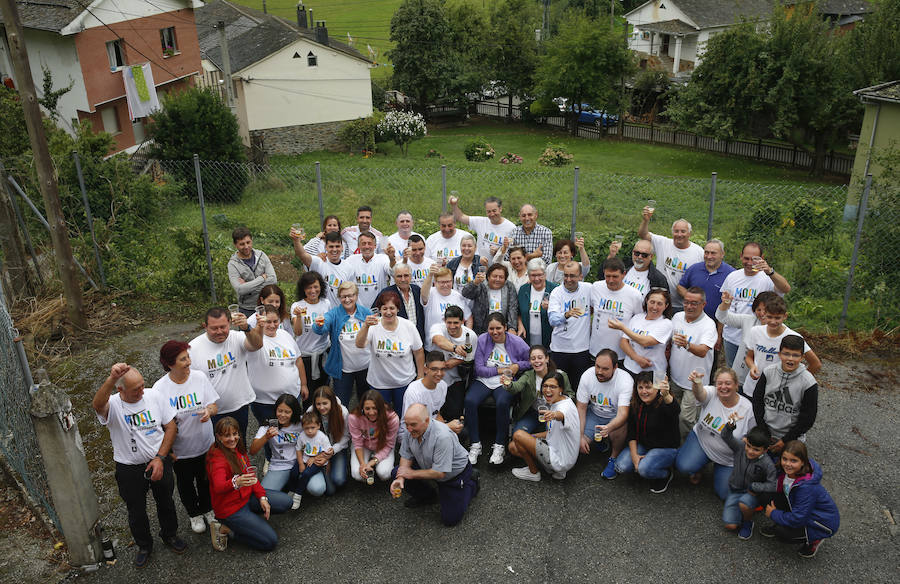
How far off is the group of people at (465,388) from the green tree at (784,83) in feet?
79.5

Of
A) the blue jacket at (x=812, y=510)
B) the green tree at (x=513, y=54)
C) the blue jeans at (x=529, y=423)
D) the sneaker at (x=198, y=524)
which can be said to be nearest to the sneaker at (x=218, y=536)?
the sneaker at (x=198, y=524)

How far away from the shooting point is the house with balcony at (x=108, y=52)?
23.3 meters

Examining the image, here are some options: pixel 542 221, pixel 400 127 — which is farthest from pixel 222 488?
pixel 400 127

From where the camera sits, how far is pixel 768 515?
5695mm

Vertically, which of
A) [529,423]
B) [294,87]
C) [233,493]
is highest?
[294,87]

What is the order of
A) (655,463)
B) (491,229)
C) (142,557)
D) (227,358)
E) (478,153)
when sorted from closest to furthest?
(142,557), (227,358), (655,463), (491,229), (478,153)

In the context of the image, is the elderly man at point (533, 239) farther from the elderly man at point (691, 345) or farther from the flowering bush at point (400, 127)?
the flowering bush at point (400, 127)

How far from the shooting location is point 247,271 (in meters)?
7.86

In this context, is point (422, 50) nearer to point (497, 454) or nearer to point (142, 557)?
point (497, 454)

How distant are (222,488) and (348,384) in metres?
1.95

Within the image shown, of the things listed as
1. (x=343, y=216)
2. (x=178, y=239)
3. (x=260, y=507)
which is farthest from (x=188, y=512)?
(x=343, y=216)

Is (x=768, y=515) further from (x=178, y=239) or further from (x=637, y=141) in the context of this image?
(x=637, y=141)

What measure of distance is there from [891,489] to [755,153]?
30113 millimetres

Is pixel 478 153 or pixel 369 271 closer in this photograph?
pixel 369 271
